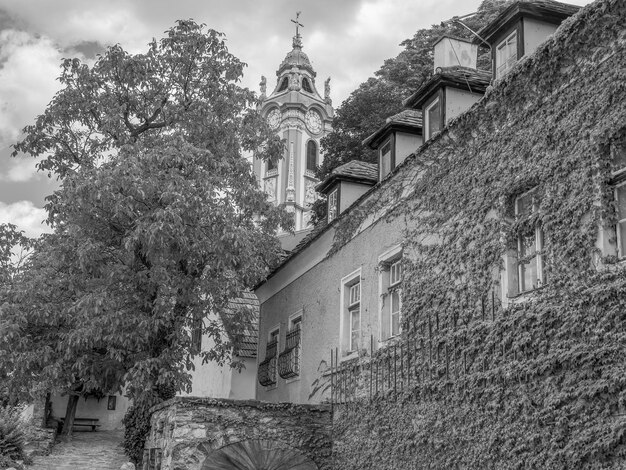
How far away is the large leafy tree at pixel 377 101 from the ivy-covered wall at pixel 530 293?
15.2 metres

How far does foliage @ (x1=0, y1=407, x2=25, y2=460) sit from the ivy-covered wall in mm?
9989

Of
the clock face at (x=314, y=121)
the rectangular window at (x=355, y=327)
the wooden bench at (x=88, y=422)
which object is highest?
the clock face at (x=314, y=121)

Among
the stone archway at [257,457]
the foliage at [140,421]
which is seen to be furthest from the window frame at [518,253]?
the foliage at [140,421]

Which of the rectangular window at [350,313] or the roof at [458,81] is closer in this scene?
the roof at [458,81]

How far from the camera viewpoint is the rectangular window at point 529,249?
915 centimetres

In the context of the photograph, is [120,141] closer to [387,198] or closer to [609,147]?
[387,198]

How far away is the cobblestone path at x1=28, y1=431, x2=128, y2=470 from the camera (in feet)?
62.5

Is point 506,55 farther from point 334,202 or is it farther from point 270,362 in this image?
point 270,362

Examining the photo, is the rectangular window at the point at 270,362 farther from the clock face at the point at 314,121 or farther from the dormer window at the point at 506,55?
the clock face at the point at 314,121

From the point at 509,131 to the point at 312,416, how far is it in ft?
21.1

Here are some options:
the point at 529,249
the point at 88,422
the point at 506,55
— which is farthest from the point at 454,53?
the point at 88,422

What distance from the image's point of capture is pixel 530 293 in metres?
9.05

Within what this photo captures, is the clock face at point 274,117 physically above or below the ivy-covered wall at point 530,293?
above

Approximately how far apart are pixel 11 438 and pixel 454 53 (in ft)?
44.1
